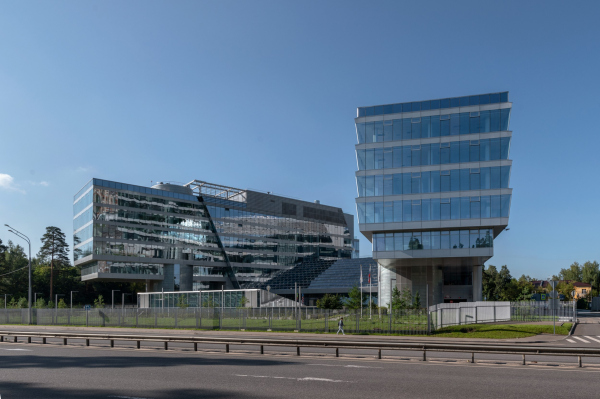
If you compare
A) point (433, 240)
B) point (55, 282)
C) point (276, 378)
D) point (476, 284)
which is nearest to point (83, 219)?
point (55, 282)

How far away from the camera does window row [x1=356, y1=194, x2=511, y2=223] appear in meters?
53.3

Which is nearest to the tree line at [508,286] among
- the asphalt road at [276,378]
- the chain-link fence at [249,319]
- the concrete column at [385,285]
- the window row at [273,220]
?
the concrete column at [385,285]

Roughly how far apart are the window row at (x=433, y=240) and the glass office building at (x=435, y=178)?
9 cm

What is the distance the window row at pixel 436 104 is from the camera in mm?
54875

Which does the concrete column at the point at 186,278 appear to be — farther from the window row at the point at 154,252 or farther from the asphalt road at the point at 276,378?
the asphalt road at the point at 276,378

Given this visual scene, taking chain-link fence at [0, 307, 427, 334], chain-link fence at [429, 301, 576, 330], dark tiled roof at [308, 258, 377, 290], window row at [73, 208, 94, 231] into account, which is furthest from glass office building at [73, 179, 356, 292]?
chain-link fence at [429, 301, 576, 330]

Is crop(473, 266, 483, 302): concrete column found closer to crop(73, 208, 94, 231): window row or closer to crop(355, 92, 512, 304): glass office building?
crop(355, 92, 512, 304): glass office building

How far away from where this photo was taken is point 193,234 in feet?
338

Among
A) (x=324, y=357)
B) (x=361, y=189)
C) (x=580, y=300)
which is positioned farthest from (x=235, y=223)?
(x=324, y=357)

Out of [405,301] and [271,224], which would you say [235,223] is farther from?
[405,301]

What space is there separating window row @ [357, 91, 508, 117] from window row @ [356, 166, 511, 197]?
6.78 meters

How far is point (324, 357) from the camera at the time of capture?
2062 centimetres

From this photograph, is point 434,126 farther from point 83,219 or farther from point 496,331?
point 83,219

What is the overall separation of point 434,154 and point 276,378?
44.9 m
